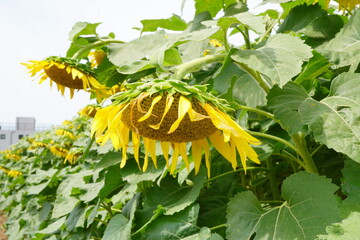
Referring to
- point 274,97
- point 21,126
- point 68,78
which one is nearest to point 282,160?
point 274,97

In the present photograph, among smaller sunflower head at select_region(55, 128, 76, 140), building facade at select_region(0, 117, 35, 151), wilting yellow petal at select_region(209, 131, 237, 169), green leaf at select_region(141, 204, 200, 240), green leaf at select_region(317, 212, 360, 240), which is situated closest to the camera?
green leaf at select_region(317, 212, 360, 240)

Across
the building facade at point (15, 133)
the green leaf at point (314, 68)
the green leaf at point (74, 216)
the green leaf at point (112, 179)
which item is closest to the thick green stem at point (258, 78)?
the green leaf at point (314, 68)

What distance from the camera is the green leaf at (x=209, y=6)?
1.39 m

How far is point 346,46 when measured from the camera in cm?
107

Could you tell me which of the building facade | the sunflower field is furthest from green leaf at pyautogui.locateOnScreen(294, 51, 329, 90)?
the building facade

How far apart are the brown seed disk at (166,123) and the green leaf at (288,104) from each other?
0.16 m

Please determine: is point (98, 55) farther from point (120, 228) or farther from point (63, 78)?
point (120, 228)

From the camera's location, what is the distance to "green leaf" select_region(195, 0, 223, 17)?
139cm

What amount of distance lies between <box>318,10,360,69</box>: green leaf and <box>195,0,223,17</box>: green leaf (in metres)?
0.42

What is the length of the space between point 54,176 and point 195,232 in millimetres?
2365

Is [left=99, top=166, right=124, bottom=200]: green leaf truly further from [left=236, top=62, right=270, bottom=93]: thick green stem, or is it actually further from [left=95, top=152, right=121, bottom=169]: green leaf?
[left=236, top=62, right=270, bottom=93]: thick green stem

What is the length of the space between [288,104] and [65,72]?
3.66ft

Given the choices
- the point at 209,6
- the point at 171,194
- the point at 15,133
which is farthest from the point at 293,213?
the point at 15,133

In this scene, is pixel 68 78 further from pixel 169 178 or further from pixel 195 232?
pixel 195 232
